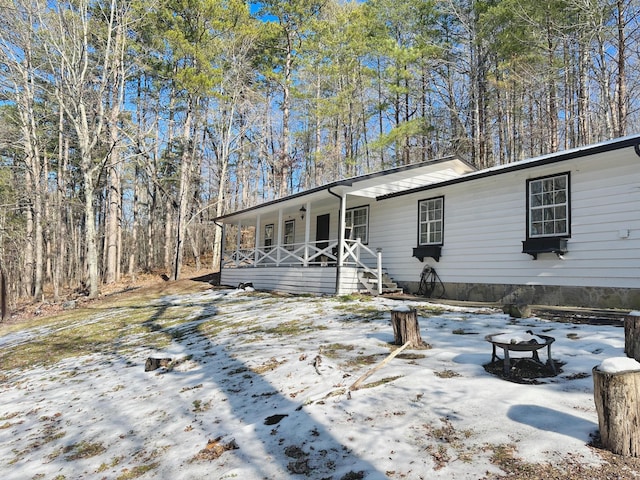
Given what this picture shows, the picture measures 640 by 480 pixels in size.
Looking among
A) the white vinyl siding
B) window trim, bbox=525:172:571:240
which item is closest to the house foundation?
the white vinyl siding

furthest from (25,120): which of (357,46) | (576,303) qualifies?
(576,303)

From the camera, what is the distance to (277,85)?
2325cm

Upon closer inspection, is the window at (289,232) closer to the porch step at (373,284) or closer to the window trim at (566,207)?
the porch step at (373,284)

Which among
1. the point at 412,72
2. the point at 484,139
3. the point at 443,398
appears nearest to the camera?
the point at 443,398

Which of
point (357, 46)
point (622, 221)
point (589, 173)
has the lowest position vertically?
point (622, 221)

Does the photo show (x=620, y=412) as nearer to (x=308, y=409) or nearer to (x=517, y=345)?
(x=517, y=345)

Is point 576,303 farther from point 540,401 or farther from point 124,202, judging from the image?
point 124,202

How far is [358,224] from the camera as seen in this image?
13.2m

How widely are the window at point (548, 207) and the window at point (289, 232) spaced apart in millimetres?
10342

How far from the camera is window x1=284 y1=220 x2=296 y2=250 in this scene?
17094 mm

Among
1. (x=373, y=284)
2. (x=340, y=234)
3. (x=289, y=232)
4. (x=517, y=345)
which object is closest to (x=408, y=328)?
(x=517, y=345)

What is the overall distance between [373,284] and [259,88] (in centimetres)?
1660

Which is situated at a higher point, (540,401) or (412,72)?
(412,72)

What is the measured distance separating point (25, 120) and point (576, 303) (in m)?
23.2
